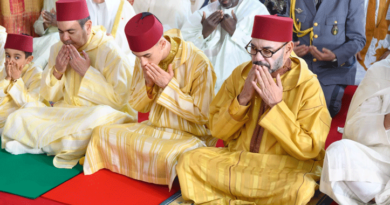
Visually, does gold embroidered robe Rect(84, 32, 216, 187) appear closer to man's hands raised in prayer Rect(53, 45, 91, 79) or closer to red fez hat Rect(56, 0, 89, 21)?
man's hands raised in prayer Rect(53, 45, 91, 79)

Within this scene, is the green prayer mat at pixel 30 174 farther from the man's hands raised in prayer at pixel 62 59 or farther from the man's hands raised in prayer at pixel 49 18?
the man's hands raised in prayer at pixel 49 18

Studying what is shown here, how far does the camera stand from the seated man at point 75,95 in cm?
354

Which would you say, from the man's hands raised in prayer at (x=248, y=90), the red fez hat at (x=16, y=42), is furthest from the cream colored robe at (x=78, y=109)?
the man's hands raised in prayer at (x=248, y=90)

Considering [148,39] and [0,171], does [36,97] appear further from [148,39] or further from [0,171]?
[148,39]

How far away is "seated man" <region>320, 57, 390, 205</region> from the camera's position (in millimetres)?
2427

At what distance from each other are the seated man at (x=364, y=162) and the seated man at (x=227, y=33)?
229cm

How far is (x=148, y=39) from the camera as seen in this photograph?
3057 mm

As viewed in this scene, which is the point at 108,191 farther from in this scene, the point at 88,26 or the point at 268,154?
the point at 88,26

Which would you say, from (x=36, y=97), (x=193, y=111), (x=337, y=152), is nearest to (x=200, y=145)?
(x=193, y=111)

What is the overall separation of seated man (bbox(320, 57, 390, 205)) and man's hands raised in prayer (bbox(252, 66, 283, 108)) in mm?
416

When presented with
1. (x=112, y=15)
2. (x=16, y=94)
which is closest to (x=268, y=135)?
(x=16, y=94)

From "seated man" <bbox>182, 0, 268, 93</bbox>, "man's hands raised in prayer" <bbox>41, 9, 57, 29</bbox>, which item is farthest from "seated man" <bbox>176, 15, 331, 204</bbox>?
"man's hands raised in prayer" <bbox>41, 9, 57, 29</bbox>

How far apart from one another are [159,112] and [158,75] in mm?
381

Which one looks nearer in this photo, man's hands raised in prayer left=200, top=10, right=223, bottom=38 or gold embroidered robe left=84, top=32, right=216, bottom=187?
gold embroidered robe left=84, top=32, right=216, bottom=187
